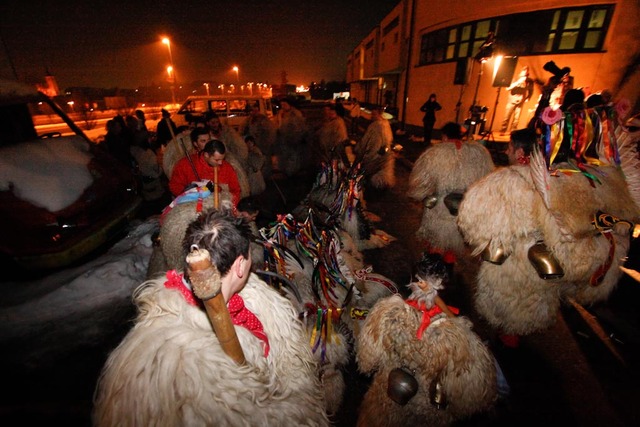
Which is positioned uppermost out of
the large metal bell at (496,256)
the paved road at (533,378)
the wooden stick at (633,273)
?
the large metal bell at (496,256)

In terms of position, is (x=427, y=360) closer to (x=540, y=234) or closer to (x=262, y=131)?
(x=540, y=234)

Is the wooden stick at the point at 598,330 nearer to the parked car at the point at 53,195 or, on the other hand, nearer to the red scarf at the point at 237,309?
the red scarf at the point at 237,309

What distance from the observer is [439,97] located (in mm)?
15461

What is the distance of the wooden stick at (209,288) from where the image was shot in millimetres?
883

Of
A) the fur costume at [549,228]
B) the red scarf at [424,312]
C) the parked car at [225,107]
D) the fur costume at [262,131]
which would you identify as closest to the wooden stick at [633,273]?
the fur costume at [549,228]

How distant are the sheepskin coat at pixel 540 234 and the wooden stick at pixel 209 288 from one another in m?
2.51

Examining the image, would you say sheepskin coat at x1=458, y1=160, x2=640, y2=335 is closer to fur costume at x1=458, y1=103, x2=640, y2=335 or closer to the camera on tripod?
fur costume at x1=458, y1=103, x2=640, y2=335

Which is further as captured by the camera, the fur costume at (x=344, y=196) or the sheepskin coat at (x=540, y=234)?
the fur costume at (x=344, y=196)

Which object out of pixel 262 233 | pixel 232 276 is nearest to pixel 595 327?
pixel 262 233

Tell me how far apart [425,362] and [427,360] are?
0.02m

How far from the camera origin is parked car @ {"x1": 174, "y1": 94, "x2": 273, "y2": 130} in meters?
10.6

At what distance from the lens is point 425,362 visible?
5.74ft

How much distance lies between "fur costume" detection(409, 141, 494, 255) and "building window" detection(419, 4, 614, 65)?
35.5ft

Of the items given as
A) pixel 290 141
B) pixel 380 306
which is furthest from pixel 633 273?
pixel 290 141
